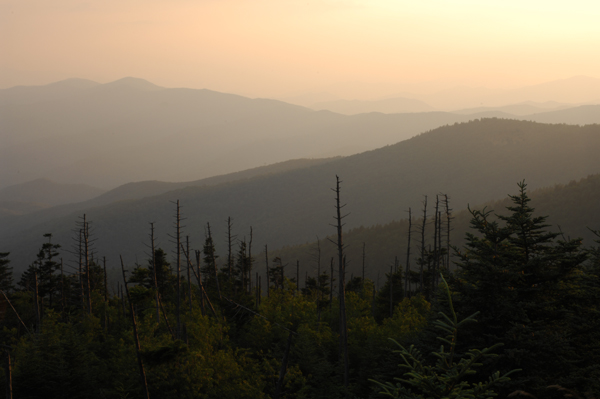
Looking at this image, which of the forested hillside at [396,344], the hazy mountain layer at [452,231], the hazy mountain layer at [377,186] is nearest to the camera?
the forested hillside at [396,344]

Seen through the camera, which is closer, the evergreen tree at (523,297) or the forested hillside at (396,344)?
the forested hillside at (396,344)

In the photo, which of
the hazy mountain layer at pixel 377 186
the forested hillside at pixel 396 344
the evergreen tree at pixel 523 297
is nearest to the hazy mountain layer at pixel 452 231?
the hazy mountain layer at pixel 377 186

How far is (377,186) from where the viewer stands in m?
151

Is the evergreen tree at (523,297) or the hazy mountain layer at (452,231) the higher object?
the evergreen tree at (523,297)

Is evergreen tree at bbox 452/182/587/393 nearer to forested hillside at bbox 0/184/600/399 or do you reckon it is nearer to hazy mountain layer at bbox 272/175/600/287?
forested hillside at bbox 0/184/600/399

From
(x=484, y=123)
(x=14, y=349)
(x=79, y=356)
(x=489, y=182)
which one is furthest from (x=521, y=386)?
(x=484, y=123)

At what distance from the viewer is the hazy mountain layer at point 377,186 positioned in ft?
439

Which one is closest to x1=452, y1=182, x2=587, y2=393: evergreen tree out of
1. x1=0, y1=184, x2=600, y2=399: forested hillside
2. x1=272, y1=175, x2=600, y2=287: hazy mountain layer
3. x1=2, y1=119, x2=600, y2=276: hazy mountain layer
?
x1=0, y1=184, x2=600, y2=399: forested hillside

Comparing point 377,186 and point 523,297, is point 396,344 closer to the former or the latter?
point 523,297

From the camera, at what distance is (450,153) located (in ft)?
516

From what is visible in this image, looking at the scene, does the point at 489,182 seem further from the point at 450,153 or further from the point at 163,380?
the point at 163,380

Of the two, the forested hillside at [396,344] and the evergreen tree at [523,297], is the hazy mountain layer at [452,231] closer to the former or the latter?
the forested hillside at [396,344]

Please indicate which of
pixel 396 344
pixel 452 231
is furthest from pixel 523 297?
pixel 452 231

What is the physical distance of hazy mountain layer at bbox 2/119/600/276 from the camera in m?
134
